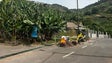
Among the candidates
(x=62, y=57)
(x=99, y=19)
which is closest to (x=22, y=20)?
(x=62, y=57)

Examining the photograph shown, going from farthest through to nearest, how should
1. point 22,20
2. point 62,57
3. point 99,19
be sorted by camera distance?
1. point 99,19
2. point 22,20
3. point 62,57

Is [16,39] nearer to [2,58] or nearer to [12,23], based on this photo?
[12,23]

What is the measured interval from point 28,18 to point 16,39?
2.37 metres

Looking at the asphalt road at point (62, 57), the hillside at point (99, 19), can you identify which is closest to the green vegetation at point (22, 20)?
the asphalt road at point (62, 57)

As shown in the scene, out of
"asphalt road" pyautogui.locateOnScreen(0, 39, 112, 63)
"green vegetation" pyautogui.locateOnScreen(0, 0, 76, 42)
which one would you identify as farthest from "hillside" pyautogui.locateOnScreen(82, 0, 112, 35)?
"asphalt road" pyautogui.locateOnScreen(0, 39, 112, 63)

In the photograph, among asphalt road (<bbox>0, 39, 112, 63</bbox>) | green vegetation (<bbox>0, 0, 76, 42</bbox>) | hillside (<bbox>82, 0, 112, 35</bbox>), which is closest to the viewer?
asphalt road (<bbox>0, 39, 112, 63</bbox>)

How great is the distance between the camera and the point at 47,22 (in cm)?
3319

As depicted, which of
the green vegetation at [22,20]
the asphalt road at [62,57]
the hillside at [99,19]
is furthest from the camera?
the hillside at [99,19]

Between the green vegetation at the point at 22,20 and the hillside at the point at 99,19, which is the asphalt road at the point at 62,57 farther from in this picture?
the hillside at the point at 99,19

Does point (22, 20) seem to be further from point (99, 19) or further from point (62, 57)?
point (99, 19)

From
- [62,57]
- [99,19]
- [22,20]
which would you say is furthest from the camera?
[99,19]

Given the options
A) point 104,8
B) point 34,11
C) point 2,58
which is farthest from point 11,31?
point 104,8

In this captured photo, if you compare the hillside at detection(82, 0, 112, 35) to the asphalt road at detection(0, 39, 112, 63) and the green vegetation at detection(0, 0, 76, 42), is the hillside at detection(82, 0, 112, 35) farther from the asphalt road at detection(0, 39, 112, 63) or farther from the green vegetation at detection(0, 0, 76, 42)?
the asphalt road at detection(0, 39, 112, 63)

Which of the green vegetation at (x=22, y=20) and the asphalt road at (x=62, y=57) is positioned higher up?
the green vegetation at (x=22, y=20)
